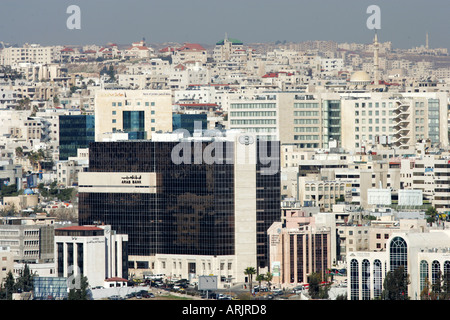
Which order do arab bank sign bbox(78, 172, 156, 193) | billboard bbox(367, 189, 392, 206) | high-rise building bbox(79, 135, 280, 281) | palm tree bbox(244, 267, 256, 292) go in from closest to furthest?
palm tree bbox(244, 267, 256, 292)
high-rise building bbox(79, 135, 280, 281)
arab bank sign bbox(78, 172, 156, 193)
billboard bbox(367, 189, 392, 206)

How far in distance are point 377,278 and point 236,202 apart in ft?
23.9

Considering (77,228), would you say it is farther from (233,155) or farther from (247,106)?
(247,106)

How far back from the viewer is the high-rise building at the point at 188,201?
110ft

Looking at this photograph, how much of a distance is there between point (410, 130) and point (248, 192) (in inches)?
1054

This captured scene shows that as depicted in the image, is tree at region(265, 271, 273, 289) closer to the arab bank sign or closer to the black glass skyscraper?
the black glass skyscraper

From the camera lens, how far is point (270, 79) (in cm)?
9856

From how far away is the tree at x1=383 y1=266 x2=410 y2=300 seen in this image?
2623cm

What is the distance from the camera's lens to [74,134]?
65.9 meters

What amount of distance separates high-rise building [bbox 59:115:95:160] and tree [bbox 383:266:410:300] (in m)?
38.9

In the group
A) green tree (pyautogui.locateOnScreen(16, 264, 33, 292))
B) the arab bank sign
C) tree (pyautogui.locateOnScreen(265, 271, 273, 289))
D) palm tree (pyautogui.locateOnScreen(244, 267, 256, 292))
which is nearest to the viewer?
green tree (pyautogui.locateOnScreen(16, 264, 33, 292))

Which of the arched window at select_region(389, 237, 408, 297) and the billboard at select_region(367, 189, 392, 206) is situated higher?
the billboard at select_region(367, 189, 392, 206)

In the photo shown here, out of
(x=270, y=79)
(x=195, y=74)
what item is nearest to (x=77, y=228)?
(x=270, y=79)

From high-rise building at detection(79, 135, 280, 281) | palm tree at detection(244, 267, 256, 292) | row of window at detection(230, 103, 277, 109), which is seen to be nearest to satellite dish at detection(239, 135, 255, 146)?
high-rise building at detection(79, 135, 280, 281)

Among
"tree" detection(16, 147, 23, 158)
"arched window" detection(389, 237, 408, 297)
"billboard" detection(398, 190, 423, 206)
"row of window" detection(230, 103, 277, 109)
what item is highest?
"row of window" detection(230, 103, 277, 109)
